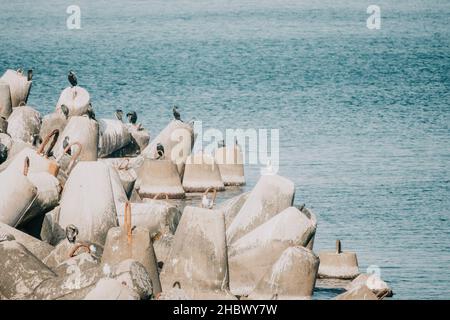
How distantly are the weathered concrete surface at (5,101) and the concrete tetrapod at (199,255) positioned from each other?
11.8 m

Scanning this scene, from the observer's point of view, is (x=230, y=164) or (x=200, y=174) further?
(x=230, y=164)

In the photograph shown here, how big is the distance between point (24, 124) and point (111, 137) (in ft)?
8.74

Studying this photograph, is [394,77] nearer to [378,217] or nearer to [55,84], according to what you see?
[55,84]

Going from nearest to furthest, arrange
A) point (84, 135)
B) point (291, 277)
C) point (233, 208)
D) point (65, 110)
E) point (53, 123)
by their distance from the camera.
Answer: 1. point (291, 277)
2. point (233, 208)
3. point (84, 135)
4. point (53, 123)
5. point (65, 110)

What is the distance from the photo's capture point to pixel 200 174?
31.1 meters

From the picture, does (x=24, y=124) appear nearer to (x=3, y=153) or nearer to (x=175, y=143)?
(x=175, y=143)

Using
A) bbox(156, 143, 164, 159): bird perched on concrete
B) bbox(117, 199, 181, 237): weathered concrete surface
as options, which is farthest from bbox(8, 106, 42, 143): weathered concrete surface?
bbox(117, 199, 181, 237): weathered concrete surface

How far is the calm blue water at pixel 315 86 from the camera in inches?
1168

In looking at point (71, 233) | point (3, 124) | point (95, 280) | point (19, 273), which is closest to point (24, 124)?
point (3, 124)

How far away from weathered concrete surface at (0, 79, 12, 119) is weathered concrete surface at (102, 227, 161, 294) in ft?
40.0

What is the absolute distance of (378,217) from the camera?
98.5ft

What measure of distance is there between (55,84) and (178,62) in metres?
16.3

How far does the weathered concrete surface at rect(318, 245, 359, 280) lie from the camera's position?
76.1ft

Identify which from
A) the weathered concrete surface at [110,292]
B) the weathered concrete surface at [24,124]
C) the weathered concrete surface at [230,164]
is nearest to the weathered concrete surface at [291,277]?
the weathered concrete surface at [110,292]
